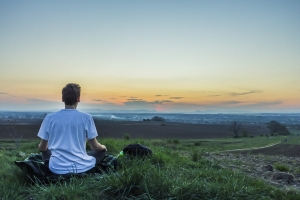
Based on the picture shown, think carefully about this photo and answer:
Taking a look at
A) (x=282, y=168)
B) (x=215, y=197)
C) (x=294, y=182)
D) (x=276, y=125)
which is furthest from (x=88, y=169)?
(x=276, y=125)

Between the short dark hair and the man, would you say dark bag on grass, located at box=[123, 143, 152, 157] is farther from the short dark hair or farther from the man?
the short dark hair

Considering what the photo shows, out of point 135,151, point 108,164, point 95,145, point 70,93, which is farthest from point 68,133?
point 135,151

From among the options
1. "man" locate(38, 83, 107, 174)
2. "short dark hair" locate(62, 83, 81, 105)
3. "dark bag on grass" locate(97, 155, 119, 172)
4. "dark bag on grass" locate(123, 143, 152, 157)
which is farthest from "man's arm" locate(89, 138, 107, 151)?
"dark bag on grass" locate(123, 143, 152, 157)

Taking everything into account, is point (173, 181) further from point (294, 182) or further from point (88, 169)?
point (294, 182)

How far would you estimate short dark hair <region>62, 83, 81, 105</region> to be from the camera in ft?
15.4

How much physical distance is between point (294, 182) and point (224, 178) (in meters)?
2.48

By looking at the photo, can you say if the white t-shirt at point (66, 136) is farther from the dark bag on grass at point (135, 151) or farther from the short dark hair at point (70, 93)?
the dark bag on grass at point (135, 151)

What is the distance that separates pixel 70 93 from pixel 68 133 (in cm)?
63

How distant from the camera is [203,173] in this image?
5.63 m

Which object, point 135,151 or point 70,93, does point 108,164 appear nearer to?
point 135,151

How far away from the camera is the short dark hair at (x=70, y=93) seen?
184 inches

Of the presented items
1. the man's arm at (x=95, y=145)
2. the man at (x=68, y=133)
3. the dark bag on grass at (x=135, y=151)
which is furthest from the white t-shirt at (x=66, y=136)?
the dark bag on grass at (x=135, y=151)

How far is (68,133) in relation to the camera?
15.4 ft

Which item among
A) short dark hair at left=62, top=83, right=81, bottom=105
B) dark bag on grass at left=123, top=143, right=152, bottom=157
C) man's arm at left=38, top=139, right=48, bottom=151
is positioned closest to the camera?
short dark hair at left=62, top=83, right=81, bottom=105
